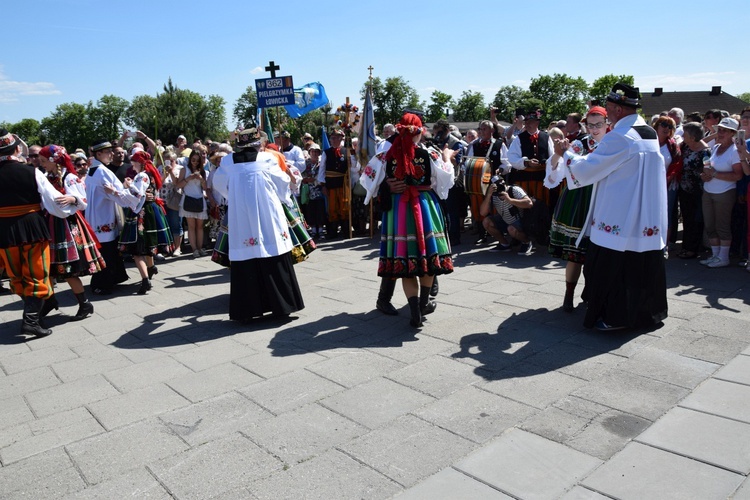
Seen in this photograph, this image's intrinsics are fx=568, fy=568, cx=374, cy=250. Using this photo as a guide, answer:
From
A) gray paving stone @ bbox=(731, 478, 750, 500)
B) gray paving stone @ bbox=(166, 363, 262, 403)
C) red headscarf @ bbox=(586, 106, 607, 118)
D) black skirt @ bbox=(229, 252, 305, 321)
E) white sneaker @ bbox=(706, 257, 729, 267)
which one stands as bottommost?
gray paving stone @ bbox=(731, 478, 750, 500)

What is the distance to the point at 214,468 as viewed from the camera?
298 cm

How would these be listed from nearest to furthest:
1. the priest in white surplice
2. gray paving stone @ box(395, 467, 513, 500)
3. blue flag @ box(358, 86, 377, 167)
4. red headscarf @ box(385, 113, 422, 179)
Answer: gray paving stone @ box(395, 467, 513, 500), red headscarf @ box(385, 113, 422, 179), the priest in white surplice, blue flag @ box(358, 86, 377, 167)

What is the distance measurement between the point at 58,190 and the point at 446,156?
13.1ft

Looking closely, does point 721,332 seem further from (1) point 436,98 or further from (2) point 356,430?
(1) point 436,98

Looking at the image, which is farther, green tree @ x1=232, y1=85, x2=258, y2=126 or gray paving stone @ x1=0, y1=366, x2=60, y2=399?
green tree @ x1=232, y1=85, x2=258, y2=126

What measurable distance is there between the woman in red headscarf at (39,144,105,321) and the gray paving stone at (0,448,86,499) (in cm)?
313

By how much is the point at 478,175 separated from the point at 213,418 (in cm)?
616

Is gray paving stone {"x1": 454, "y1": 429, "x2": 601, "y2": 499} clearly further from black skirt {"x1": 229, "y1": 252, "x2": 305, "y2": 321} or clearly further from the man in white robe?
black skirt {"x1": 229, "y1": 252, "x2": 305, "y2": 321}

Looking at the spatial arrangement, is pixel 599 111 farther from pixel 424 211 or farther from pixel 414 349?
pixel 414 349

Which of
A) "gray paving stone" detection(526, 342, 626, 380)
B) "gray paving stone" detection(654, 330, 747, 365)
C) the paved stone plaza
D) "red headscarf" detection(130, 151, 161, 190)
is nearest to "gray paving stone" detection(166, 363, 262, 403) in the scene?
the paved stone plaza

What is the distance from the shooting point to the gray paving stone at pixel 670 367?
3812 millimetres

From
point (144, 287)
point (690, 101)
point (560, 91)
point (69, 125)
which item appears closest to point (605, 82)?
point (560, 91)

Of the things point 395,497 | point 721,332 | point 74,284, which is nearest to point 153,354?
point 74,284

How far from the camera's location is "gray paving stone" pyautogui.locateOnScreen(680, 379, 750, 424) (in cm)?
331
